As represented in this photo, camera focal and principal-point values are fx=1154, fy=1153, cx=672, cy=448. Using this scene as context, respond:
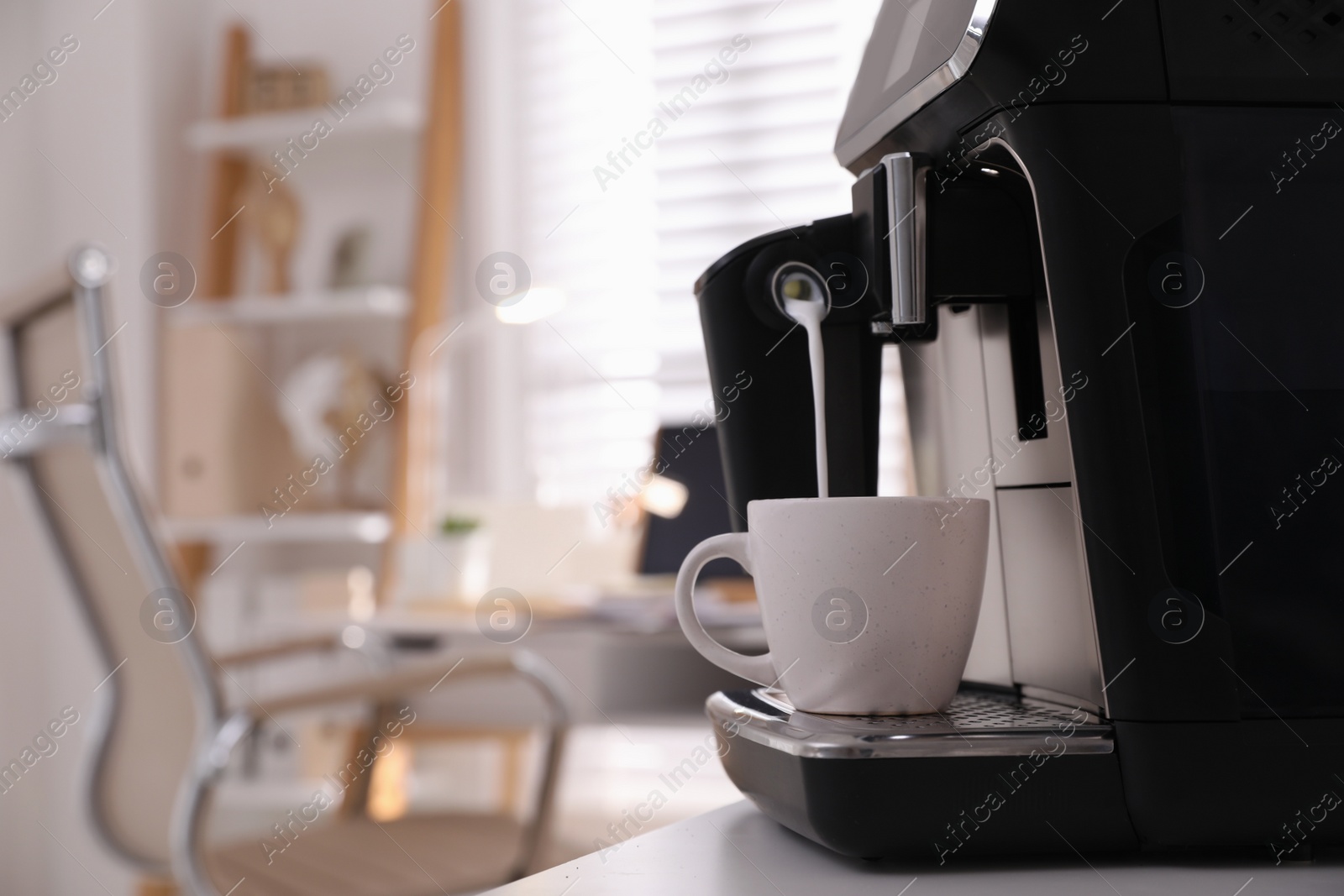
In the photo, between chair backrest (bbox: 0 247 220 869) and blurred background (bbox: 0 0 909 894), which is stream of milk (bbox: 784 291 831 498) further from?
blurred background (bbox: 0 0 909 894)

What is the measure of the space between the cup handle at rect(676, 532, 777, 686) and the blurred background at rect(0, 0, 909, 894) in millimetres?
1526

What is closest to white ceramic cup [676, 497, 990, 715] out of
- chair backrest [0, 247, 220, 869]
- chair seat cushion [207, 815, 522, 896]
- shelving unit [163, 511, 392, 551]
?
chair seat cushion [207, 815, 522, 896]

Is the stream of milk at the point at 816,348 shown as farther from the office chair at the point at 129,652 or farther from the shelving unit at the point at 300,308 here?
the shelving unit at the point at 300,308

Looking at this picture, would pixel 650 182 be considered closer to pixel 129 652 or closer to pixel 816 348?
pixel 129 652

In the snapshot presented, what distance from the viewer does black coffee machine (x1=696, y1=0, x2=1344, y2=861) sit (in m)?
0.39

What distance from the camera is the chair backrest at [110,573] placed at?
1.33 m

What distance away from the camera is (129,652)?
1.37 m

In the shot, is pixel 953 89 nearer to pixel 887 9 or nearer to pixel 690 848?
pixel 887 9

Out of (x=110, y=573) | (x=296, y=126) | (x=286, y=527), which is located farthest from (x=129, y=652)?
(x=296, y=126)

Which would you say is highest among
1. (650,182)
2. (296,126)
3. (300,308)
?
(296,126)

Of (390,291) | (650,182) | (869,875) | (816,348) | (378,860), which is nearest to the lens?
(869,875)

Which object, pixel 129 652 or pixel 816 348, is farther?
pixel 129 652

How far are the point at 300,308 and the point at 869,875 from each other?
2.47 m

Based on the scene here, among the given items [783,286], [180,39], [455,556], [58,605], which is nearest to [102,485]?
[455,556]
